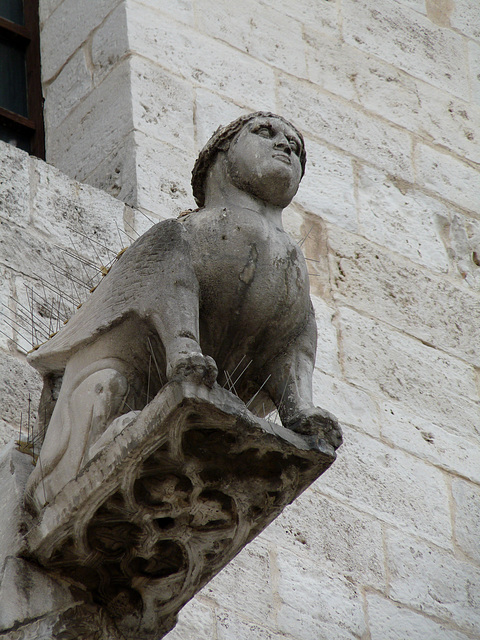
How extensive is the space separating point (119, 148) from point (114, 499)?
6.68ft

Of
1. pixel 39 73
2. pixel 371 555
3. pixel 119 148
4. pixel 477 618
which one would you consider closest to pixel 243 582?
pixel 371 555

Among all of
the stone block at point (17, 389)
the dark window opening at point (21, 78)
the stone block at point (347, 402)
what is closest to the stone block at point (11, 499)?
the stone block at point (17, 389)

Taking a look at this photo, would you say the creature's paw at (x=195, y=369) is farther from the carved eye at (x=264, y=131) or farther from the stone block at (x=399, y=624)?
the stone block at (x=399, y=624)

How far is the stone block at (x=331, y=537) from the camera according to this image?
13.7 feet

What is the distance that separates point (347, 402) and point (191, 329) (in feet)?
5.65

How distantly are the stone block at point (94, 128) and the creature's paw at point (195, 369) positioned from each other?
6.73ft

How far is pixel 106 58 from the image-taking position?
16.7ft

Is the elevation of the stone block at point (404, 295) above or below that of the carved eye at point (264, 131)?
below

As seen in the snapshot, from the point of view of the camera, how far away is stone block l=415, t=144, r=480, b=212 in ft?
18.4

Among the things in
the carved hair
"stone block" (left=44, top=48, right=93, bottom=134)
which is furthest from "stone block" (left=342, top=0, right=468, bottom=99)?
the carved hair

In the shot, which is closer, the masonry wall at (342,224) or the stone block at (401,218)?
the masonry wall at (342,224)

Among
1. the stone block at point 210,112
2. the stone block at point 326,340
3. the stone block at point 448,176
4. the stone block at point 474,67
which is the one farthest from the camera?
the stone block at point 474,67

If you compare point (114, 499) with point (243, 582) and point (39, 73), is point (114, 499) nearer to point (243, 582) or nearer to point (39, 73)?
point (243, 582)

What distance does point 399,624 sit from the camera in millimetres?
4234
